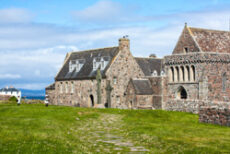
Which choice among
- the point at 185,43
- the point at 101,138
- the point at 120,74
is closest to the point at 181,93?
the point at 185,43

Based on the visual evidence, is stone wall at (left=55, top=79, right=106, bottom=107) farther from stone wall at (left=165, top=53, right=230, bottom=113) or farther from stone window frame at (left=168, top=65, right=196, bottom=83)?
stone wall at (left=165, top=53, right=230, bottom=113)

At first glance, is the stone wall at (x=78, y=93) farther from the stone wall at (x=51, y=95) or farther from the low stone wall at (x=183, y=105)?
the low stone wall at (x=183, y=105)

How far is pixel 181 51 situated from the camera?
→ 6291 centimetres

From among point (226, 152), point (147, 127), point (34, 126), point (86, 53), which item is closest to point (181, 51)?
point (86, 53)

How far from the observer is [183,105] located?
59.4 metres

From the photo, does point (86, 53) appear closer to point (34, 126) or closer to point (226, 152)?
point (34, 126)

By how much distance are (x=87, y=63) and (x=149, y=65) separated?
14246 mm

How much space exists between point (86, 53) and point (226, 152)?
5705cm

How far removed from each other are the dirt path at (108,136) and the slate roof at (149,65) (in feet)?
139

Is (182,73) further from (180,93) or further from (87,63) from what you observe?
(87,63)

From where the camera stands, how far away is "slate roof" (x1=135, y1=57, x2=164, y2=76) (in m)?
78.4

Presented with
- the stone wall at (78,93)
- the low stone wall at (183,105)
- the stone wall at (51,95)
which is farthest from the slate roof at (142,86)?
the stone wall at (51,95)

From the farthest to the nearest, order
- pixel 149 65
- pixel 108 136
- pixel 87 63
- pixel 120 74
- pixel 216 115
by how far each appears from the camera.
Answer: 1. pixel 149 65
2. pixel 87 63
3. pixel 120 74
4. pixel 216 115
5. pixel 108 136

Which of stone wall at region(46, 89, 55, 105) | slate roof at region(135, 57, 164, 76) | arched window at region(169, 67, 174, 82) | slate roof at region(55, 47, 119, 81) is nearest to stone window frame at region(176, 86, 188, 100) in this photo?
arched window at region(169, 67, 174, 82)
